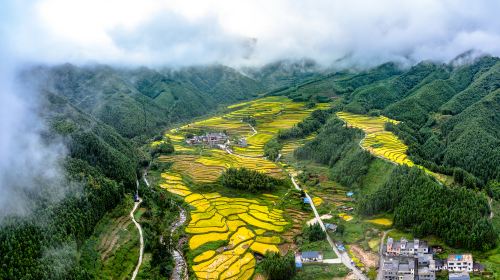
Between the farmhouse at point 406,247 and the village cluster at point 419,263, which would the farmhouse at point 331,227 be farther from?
the village cluster at point 419,263

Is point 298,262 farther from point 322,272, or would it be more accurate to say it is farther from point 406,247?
point 406,247

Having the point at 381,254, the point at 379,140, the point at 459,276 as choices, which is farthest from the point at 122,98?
the point at 459,276

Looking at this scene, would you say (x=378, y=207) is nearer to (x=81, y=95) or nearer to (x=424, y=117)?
(x=424, y=117)

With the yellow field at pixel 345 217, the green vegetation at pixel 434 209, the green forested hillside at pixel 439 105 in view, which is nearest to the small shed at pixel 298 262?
the yellow field at pixel 345 217

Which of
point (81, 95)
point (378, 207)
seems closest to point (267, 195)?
point (378, 207)

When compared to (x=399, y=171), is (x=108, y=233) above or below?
below

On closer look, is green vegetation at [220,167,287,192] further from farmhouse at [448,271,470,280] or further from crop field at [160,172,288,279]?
farmhouse at [448,271,470,280]
